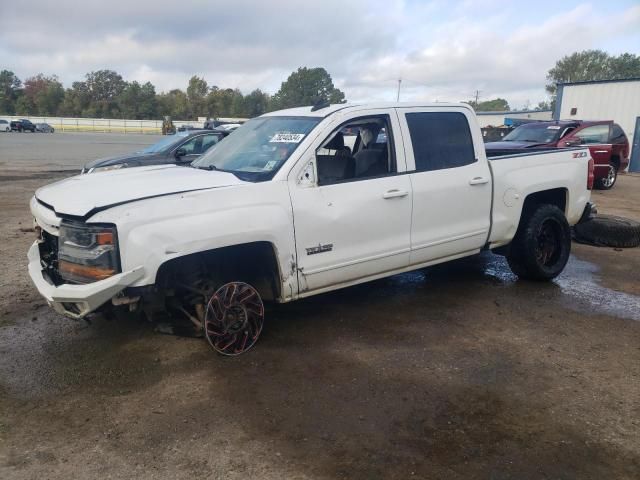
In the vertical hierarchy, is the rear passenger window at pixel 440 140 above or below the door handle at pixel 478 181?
above

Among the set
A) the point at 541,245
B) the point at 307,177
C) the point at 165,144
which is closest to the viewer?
the point at 307,177

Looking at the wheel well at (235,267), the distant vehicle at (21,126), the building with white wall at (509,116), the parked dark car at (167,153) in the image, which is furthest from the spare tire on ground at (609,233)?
the distant vehicle at (21,126)

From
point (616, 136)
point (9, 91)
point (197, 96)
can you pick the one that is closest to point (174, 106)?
point (197, 96)

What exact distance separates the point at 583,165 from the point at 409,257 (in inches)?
108

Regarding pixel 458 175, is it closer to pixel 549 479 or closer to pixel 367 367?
pixel 367 367

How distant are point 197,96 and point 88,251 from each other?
101 m

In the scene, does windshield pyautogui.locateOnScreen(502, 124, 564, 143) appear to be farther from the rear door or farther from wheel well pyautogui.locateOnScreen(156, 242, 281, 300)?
wheel well pyautogui.locateOnScreen(156, 242, 281, 300)

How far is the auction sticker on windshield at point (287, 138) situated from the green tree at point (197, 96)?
9594cm

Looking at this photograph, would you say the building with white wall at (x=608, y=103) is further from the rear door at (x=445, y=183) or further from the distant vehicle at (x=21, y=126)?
the distant vehicle at (x=21, y=126)

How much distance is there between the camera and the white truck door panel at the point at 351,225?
401cm

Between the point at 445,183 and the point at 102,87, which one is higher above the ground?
the point at 102,87

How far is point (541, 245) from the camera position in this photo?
231 inches

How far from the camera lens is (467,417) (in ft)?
10.6

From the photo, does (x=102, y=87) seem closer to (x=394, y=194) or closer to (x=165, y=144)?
(x=165, y=144)
